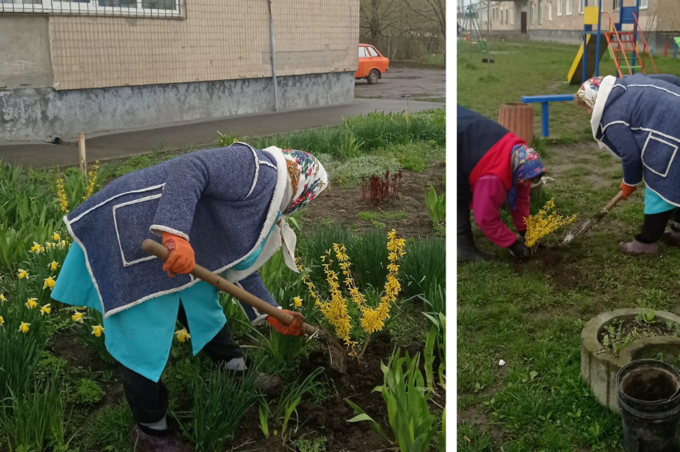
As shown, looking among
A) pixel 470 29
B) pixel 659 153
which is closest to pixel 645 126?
pixel 659 153

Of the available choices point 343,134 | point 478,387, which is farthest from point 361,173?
point 478,387

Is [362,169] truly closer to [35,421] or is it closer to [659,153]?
[659,153]

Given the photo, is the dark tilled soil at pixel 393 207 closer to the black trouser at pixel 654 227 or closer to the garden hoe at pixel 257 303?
the black trouser at pixel 654 227

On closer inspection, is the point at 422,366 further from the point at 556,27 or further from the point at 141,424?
the point at 556,27

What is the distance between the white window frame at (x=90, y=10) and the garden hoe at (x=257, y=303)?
2231 millimetres

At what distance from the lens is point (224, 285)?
1.27m

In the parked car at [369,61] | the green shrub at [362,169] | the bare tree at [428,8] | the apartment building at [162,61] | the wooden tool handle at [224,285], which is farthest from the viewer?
the green shrub at [362,169]

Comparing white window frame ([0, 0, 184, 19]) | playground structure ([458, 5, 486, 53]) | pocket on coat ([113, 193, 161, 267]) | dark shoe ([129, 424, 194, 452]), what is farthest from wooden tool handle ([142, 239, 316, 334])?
white window frame ([0, 0, 184, 19])

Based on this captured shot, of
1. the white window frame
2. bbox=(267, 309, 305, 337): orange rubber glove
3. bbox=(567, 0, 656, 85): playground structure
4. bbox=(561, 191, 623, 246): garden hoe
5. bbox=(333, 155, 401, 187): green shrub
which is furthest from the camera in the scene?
bbox=(333, 155, 401, 187): green shrub

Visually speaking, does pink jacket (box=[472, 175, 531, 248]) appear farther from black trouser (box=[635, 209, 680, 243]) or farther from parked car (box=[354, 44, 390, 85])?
parked car (box=[354, 44, 390, 85])

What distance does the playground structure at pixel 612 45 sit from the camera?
2.58 metres

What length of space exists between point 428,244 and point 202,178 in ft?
3.23

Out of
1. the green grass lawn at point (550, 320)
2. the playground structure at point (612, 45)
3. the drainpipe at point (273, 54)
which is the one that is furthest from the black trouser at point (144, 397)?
the playground structure at point (612, 45)

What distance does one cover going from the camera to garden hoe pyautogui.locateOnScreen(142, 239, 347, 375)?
112cm
